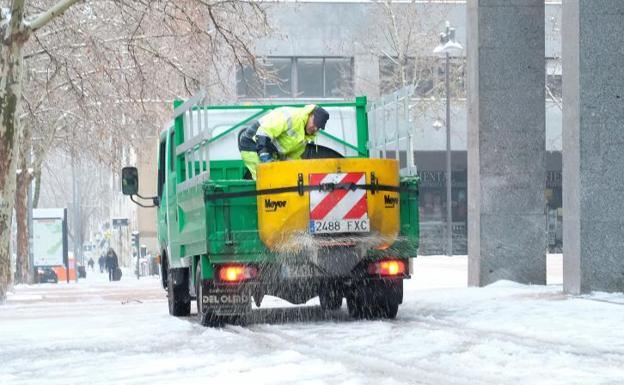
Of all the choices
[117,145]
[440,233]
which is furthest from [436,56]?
[117,145]

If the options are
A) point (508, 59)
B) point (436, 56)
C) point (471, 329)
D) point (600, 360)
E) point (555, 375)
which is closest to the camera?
point (555, 375)

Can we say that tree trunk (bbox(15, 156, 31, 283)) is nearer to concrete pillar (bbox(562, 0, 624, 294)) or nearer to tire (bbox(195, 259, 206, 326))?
concrete pillar (bbox(562, 0, 624, 294))

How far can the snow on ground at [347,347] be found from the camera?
9.14m

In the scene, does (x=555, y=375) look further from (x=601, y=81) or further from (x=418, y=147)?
(x=418, y=147)

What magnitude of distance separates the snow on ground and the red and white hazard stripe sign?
3.07ft

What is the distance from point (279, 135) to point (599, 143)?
171 inches

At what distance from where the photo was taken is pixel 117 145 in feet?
134

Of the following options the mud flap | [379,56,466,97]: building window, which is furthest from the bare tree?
the mud flap

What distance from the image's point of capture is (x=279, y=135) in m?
14.4

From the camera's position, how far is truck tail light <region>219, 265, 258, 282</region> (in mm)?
13977

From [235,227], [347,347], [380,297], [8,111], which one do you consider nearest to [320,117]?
[235,227]

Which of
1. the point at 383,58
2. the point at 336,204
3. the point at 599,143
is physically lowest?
the point at 336,204

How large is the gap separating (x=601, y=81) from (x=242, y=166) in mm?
4296

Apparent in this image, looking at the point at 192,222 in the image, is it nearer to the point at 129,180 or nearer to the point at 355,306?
the point at 355,306
